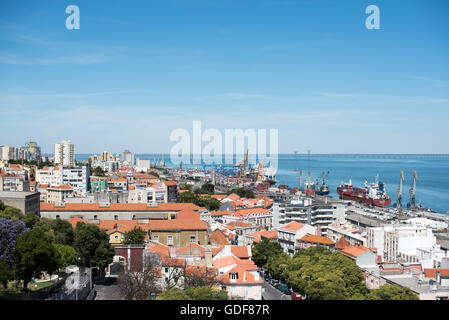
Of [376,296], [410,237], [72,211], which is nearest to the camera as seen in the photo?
[376,296]

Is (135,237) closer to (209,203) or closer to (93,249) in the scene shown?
(93,249)

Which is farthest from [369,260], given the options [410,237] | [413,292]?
[410,237]

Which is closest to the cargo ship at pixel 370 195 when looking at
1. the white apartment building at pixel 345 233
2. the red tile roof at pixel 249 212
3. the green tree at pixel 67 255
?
the red tile roof at pixel 249 212

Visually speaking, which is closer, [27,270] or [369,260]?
[27,270]
